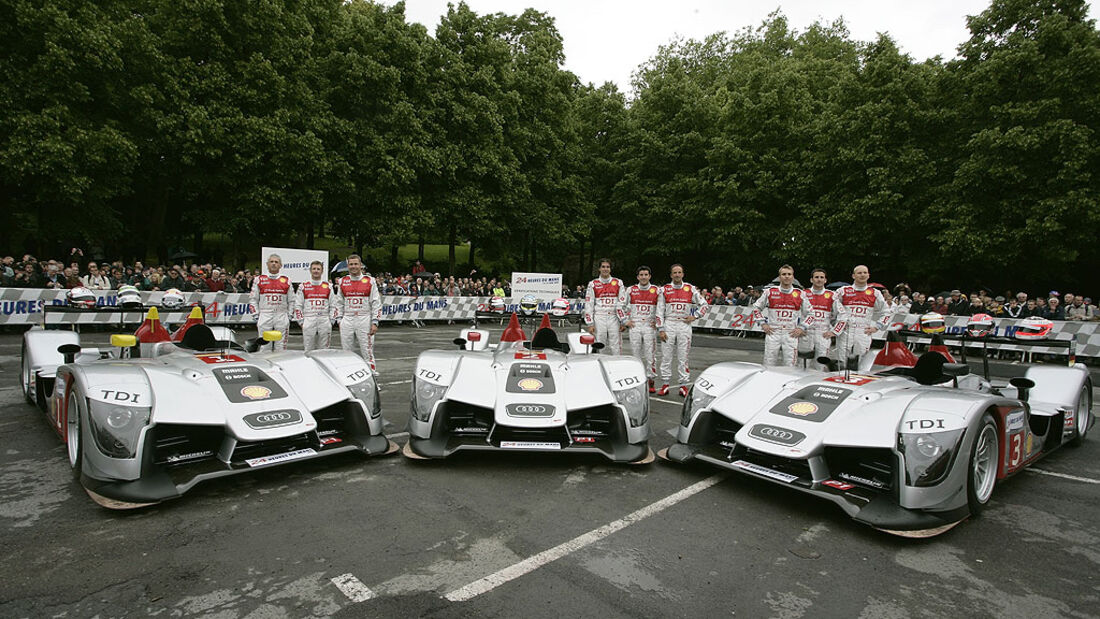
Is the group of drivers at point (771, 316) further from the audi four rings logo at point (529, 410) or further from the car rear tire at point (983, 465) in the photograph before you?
the audi four rings logo at point (529, 410)

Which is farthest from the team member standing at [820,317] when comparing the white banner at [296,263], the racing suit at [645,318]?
the white banner at [296,263]

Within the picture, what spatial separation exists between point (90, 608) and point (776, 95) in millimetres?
28697

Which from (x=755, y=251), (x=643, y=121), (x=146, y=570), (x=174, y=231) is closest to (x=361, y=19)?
(x=643, y=121)

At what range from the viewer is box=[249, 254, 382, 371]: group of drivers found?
896cm

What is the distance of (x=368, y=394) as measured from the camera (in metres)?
5.27

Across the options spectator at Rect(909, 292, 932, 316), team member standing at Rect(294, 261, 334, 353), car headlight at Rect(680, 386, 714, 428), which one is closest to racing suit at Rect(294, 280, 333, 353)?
team member standing at Rect(294, 261, 334, 353)

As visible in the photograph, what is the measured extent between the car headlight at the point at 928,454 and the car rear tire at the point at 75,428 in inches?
217

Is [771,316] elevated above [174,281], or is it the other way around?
[174,281]

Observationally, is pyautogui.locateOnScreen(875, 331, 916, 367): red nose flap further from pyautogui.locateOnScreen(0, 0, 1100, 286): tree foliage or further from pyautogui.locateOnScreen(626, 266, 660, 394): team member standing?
pyautogui.locateOnScreen(0, 0, 1100, 286): tree foliage

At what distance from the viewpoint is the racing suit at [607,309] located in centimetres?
947

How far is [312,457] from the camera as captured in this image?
4473 millimetres

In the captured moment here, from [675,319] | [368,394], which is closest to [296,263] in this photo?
[675,319]

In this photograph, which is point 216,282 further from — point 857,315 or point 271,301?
point 857,315

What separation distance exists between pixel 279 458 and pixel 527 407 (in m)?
1.91
